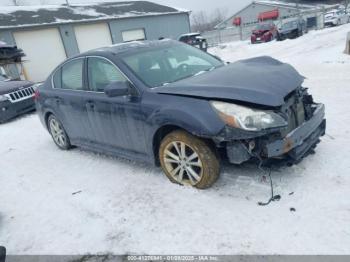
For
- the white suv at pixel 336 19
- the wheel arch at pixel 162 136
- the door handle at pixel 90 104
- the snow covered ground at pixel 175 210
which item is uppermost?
the door handle at pixel 90 104

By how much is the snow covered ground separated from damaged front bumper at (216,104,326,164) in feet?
1.27

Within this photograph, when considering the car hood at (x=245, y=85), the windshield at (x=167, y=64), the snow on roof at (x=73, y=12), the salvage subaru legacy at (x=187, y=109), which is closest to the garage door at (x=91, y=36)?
the snow on roof at (x=73, y=12)

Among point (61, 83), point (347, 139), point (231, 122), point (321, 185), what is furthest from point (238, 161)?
point (61, 83)

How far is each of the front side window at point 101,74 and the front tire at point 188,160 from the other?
1.09 metres

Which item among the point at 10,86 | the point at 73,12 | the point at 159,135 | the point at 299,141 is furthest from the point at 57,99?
the point at 73,12

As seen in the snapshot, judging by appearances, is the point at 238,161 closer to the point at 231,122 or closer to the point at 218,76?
the point at 231,122

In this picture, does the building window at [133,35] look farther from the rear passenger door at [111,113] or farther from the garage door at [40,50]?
the rear passenger door at [111,113]

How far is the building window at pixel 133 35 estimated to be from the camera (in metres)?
26.7

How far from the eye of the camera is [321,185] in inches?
145

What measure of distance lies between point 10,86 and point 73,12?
57.8 feet

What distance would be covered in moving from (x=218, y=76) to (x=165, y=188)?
1.47m

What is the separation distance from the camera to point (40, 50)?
836 inches

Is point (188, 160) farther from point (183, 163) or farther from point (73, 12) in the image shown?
point (73, 12)

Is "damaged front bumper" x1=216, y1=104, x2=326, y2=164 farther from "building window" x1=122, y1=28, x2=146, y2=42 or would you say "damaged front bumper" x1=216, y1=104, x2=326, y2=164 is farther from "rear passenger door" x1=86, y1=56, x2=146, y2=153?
"building window" x1=122, y1=28, x2=146, y2=42
